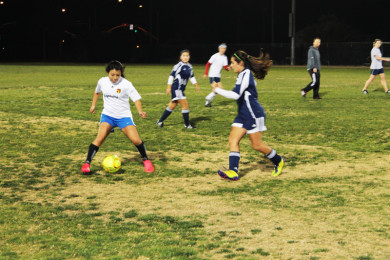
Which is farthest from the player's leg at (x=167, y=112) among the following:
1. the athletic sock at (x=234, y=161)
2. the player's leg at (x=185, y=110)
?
the athletic sock at (x=234, y=161)

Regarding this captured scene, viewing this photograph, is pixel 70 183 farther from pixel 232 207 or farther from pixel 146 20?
pixel 146 20

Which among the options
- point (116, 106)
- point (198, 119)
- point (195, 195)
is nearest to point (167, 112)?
point (198, 119)

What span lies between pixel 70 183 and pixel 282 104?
10880 millimetres

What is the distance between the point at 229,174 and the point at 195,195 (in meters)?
0.92

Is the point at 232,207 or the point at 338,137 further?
the point at 338,137

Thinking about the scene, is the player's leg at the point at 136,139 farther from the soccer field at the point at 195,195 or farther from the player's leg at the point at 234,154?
the player's leg at the point at 234,154

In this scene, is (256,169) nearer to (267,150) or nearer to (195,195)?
(267,150)

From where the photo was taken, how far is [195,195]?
23.2 feet

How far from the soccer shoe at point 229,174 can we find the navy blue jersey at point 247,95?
84 cm

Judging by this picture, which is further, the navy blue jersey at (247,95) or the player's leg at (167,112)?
the player's leg at (167,112)

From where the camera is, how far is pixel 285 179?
796cm

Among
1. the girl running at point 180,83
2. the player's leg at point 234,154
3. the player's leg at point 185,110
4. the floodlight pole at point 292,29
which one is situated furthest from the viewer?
the floodlight pole at point 292,29

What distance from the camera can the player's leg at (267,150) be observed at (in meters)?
7.85

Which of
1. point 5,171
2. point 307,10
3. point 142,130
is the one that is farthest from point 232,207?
point 307,10
